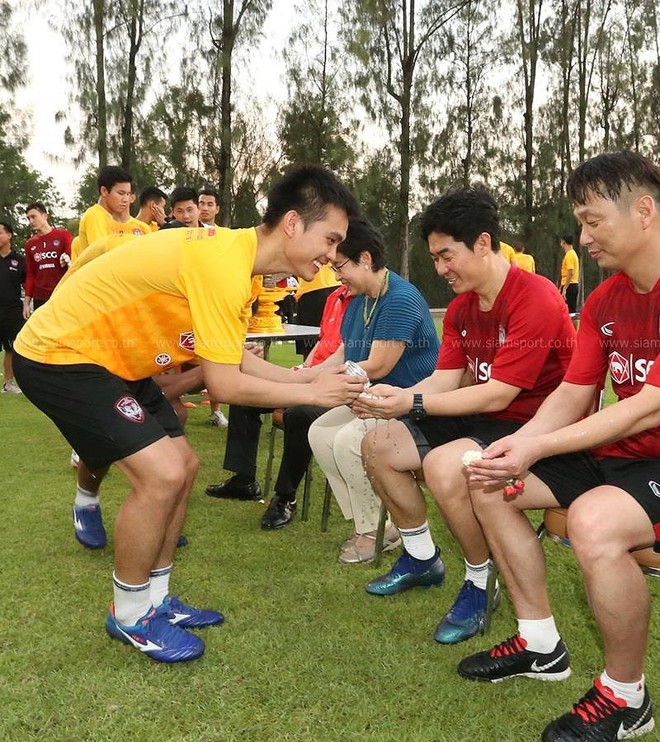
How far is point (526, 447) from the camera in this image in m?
2.00

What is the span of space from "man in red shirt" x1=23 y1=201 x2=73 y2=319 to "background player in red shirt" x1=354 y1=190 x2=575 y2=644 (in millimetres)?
6086

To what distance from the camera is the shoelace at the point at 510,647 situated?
2.21m

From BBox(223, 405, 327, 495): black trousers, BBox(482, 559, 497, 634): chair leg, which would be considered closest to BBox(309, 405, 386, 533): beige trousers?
BBox(223, 405, 327, 495): black trousers

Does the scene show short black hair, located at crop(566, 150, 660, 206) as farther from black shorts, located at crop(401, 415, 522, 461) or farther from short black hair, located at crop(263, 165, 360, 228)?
black shorts, located at crop(401, 415, 522, 461)

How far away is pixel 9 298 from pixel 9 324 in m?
0.31

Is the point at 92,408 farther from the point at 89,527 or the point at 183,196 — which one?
the point at 183,196

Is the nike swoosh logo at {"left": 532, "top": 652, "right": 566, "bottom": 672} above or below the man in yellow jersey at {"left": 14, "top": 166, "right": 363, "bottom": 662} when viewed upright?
below

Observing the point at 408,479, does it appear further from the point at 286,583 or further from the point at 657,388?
the point at 657,388

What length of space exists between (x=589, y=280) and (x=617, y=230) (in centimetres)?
2822

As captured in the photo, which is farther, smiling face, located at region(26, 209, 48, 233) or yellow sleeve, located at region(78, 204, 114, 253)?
smiling face, located at region(26, 209, 48, 233)

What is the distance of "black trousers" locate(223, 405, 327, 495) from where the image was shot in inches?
142

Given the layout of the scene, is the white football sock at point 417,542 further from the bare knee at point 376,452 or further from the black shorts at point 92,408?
the black shorts at point 92,408

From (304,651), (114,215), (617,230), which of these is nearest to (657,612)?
(304,651)

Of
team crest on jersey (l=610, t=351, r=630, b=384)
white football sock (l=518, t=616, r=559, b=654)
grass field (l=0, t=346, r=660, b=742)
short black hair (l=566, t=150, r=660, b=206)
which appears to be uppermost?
short black hair (l=566, t=150, r=660, b=206)
